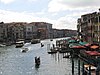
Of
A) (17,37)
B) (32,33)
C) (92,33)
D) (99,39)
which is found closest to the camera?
(99,39)

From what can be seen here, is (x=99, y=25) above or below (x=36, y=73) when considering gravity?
above

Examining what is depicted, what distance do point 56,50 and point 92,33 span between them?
963 cm

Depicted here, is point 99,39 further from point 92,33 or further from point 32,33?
point 32,33

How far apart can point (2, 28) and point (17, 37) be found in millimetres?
13620

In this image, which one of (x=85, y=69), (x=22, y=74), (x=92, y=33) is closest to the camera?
(x=85, y=69)

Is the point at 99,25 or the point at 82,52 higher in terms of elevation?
the point at 99,25

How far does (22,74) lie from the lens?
130ft

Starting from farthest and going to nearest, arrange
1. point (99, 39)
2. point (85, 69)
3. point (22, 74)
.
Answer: point (99, 39), point (22, 74), point (85, 69)

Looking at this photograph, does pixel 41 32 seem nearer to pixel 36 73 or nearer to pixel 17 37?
pixel 17 37

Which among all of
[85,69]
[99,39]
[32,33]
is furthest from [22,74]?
[32,33]

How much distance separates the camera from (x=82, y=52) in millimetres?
50844

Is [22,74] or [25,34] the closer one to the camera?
[22,74]

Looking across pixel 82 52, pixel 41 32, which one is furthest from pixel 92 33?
pixel 41 32

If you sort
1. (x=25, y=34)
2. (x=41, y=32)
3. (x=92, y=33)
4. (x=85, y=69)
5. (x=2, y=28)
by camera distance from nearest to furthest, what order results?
(x=85, y=69) → (x=92, y=33) → (x=2, y=28) → (x=25, y=34) → (x=41, y=32)
